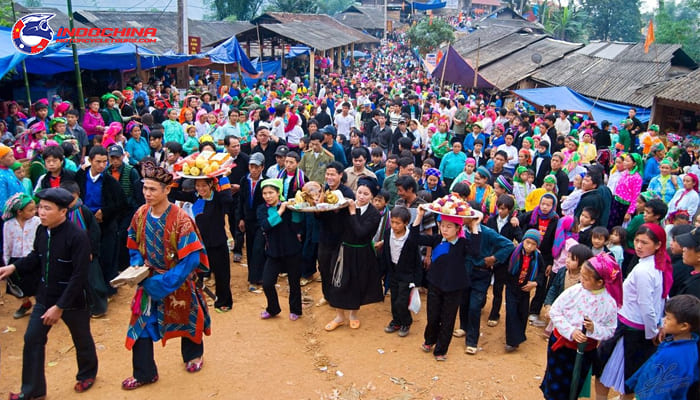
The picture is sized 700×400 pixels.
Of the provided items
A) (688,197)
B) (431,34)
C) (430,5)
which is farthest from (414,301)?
(430,5)

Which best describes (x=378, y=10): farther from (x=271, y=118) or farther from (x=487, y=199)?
(x=487, y=199)

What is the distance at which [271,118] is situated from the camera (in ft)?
35.2

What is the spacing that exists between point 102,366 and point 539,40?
2584 centimetres

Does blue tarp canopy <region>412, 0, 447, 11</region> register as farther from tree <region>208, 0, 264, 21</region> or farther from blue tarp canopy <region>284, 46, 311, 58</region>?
blue tarp canopy <region>284, 46, 311, 58</region>

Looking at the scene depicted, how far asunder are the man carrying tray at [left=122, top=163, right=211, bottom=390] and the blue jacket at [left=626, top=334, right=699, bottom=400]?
130 inches

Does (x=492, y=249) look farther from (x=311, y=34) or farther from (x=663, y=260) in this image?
(x=311, y=34)

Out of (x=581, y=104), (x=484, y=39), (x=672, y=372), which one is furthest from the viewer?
(x=484, y=39)

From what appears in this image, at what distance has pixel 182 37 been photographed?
17.5m

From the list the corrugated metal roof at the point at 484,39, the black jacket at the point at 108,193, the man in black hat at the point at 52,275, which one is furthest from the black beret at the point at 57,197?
the corrugated metal roof at the point at 484,39

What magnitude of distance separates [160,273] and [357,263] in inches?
77.7

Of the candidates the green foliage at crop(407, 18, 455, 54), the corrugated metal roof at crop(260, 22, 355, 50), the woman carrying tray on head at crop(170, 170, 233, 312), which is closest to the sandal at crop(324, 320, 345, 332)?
the woman carrying tray on head at crop(170, 170, 233, 312)

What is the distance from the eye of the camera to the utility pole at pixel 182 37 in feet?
55.2

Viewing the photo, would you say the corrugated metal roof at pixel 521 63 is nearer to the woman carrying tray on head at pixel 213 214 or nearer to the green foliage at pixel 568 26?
the woman carrying tray on head at pixel 213 214

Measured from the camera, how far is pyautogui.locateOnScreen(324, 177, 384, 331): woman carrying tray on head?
210 inches
